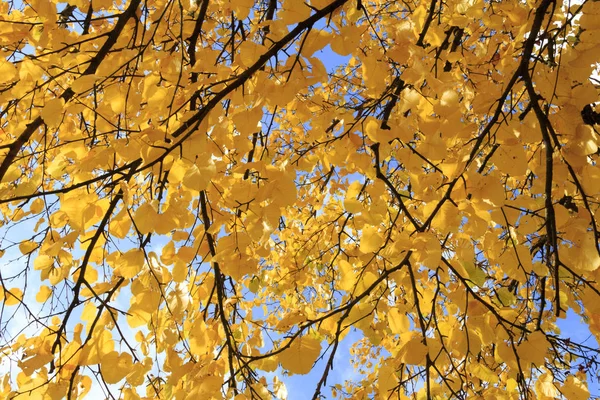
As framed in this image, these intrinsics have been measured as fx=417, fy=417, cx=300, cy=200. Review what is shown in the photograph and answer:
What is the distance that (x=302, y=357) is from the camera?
4.26 feet

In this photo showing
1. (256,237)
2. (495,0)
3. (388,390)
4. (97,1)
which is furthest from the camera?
(495,0)

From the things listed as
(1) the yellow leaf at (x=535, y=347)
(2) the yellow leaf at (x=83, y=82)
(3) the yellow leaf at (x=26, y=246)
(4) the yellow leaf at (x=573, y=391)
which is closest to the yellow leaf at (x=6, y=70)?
(2) the yellow leaf at (x=83, y=82)

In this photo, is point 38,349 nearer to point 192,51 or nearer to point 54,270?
point 54,270

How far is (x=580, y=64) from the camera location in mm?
1304

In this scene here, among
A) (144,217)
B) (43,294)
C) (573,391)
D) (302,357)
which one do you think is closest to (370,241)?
(302,357)

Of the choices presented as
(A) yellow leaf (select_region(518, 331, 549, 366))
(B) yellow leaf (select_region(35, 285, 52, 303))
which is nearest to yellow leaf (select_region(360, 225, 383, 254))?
(A) yellow leaf (select_region(518, 331, 549, 366))

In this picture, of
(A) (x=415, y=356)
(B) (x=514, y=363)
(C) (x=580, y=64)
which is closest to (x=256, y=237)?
(A) (x=415, y=356)

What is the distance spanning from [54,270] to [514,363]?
1679 mm

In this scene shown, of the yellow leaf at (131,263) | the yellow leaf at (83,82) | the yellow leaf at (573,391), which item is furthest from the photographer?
the yellow leaf at (573,391)

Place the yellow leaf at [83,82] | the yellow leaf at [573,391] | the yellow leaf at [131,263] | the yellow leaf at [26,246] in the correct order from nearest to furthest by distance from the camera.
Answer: the yellow leaf at [83,82]
the yellow leaf at [131,263]
the yellow leaf at [573,391]
the yellow leaf at [26,246]

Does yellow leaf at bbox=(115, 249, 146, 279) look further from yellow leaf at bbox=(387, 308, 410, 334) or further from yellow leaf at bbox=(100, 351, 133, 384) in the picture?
yellow leaf at bbox=(387, 308, 410, 334)

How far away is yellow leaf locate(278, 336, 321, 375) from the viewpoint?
1.30m

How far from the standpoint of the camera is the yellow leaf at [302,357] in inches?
51.0

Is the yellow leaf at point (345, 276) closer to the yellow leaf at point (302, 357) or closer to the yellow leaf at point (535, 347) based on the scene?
the yellow leaf at point (302, 357)
